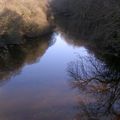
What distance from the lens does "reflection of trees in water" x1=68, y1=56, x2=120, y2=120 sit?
1488 cm

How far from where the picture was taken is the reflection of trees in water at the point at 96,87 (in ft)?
48.8

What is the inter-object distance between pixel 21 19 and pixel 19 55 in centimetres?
584

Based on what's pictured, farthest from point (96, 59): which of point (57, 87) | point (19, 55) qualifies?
point (19, 55)

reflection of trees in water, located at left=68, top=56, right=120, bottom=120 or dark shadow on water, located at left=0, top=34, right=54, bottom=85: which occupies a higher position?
dark shadow on water, located at left=0, top=34, right=54, bottom=85

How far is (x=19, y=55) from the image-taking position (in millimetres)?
27609

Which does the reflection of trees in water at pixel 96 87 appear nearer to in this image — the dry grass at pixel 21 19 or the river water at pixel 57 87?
the river water at pixel 57 87

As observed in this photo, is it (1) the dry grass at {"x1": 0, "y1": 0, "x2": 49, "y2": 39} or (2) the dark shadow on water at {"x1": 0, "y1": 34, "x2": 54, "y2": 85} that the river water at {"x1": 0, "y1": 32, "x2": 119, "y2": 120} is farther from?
(1) the dry grass at {"x1": 0, "y1": 0, "x2": 49, "y2": 39}

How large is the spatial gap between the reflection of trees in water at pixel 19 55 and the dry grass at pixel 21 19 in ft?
3.63

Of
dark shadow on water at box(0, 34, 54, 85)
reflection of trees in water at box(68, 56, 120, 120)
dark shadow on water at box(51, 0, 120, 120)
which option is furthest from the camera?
dark shadow on water at box(0, 34, 54, 85)

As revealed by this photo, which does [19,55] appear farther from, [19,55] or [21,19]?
[21,19]

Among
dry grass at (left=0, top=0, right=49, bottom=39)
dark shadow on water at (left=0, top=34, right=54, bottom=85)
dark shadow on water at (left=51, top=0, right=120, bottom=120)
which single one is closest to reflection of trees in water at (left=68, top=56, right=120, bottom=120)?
dark shadow on water at (left=51, top=0, right=120, bottom=120)

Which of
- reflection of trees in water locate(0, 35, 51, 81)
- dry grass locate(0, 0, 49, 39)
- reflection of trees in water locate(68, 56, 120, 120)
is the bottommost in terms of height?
reflection of trees in water locate(68, 56, 120, 120)

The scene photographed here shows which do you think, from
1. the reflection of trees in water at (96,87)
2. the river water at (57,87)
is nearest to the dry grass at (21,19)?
the river water at (57,87)

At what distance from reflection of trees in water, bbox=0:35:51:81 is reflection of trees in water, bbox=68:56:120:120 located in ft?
12.3
